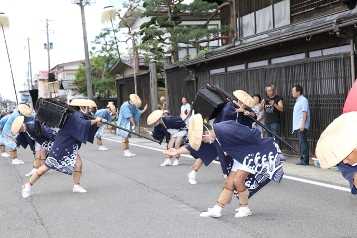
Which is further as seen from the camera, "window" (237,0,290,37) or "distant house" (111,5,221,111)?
"distant house" (111,5,221,111)

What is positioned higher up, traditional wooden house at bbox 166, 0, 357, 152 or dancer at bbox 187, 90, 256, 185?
traditional wooden house at bbox 166, 0, 357, 152

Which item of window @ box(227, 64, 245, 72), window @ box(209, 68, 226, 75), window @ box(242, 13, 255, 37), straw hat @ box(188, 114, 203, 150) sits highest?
window @ box(242, 13, 255, 37)

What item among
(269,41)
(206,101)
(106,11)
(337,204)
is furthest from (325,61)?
(106,11)

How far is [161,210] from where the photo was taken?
7.47 m

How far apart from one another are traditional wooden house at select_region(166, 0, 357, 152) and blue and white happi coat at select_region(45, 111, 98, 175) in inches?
202

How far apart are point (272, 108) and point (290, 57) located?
180 centimetres

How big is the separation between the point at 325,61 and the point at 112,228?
732cm

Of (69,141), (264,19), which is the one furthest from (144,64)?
(69,141)

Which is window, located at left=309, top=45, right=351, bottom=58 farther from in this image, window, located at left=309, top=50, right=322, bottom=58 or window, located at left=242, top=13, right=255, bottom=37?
window, located at left=242, top=13, right=255, bottom=37

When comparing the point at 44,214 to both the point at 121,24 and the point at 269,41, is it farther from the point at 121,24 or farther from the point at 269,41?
the point at 121,24

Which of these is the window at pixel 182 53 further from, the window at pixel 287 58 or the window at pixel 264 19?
the window at pixel 287 58

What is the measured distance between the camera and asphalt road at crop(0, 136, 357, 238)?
626 centimetres

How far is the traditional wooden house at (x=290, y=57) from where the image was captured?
38.4ft

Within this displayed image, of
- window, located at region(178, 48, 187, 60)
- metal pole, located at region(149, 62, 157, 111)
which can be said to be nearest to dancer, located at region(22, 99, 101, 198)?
metal pole, located at region(149, 62, 157, 111)
